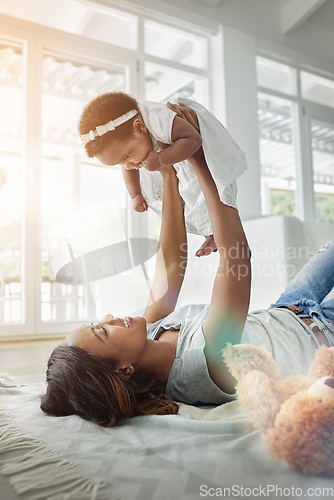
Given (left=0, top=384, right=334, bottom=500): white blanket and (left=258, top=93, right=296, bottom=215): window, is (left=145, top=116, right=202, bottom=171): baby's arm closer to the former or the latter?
(left=0, top=384, right=334, bottom=500): white blanket

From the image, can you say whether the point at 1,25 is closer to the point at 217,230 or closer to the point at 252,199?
the point at 252,199

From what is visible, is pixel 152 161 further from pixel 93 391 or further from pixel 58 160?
pixel 58 160

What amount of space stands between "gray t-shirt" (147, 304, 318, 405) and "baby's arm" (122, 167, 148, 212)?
308 millimetres

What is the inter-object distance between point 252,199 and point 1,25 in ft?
7.06

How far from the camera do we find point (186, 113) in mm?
977

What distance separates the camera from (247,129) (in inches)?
137

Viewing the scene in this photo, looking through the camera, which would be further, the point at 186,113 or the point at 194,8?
the point at 194,8

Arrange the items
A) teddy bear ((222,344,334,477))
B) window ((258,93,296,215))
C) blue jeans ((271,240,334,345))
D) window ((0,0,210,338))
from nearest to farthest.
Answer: teddy bear ((222,344,334,477))
blue jeans ((271,240,334,345))
window ((0,0,210,338))
window ((258,93,296,215))

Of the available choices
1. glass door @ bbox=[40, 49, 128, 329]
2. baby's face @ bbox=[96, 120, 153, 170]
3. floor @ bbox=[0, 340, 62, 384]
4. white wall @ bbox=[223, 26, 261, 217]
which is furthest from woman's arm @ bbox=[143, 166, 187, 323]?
white wall @ bbox=[223, 26, 261, 217]

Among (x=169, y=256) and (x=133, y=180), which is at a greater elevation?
(x=133, y=180)

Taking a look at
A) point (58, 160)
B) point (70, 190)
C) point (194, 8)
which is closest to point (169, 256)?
point (70, 190)

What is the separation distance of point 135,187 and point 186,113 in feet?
0.83

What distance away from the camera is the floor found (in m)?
1.43

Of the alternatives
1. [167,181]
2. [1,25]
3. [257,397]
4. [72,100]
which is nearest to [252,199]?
[72,100]
